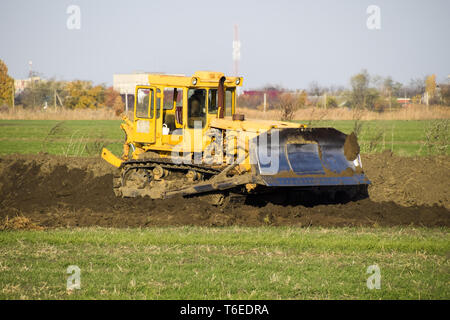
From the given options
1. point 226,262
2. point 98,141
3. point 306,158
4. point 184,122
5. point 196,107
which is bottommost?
point 226,262

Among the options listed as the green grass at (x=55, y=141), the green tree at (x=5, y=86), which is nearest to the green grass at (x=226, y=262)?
the green grass at (x=55, y=141)

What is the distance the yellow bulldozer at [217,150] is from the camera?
13117mm

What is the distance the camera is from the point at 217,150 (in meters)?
14.5

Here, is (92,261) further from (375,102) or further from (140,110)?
(375,102)

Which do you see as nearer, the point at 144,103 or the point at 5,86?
the point at 144,103

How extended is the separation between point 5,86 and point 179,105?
5949 cm

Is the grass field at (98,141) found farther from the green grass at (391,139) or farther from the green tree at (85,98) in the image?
the green tree at (85,98)

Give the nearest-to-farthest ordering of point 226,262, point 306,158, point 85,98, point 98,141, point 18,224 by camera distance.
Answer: point 226,262 < point 18,224 < point 306,158 < point 98,141 < point 85,98

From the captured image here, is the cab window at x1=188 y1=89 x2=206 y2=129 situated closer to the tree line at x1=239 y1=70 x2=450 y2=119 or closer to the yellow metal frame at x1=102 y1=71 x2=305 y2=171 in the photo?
the yellow metal frame at x1=102 y1=71 x2=305 y2=171

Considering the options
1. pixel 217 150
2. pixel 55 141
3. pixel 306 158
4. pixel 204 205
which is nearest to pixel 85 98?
pixel 55 141

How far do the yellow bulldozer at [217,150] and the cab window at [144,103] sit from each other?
0.9 inches

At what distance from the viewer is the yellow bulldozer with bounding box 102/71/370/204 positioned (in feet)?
43.0

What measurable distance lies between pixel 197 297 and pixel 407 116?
122ft

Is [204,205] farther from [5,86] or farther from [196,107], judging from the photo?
[5,86]
